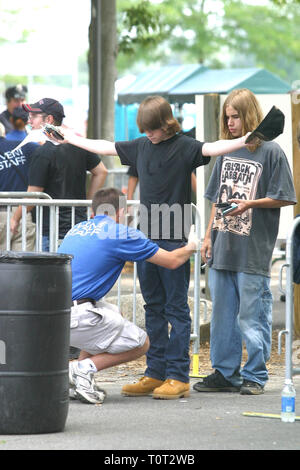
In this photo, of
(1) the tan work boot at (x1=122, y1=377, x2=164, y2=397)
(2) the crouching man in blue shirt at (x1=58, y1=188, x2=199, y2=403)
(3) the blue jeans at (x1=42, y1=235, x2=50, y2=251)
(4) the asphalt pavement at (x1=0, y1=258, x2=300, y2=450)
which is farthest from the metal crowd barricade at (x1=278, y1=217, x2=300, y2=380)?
(3) the blue jeans at (x1=42, y1=235, x2=50, y2=251)

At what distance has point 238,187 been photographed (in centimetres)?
Answer: 730

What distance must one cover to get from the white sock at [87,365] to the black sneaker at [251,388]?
109 centimetres

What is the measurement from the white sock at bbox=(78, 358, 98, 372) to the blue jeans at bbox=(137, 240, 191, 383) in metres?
0.56

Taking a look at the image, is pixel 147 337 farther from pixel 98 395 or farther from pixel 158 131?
pixel 158 131

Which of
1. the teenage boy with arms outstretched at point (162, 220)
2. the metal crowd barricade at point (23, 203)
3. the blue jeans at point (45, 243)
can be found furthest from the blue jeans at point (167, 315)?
the blue jeans at point (45, 243)

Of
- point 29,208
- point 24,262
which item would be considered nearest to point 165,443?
point 24,262

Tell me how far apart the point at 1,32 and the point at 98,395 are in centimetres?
3827

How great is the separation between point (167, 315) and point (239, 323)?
0.52m

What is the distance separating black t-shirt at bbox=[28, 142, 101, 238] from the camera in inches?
350

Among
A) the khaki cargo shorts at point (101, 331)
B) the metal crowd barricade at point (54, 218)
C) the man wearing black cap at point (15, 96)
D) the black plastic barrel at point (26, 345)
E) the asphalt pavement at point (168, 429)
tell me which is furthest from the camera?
the man wearing black cap at point (15, 96)

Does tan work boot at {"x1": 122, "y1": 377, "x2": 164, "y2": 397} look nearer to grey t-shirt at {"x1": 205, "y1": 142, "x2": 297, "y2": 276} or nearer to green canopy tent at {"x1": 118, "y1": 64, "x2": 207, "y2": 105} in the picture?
grey t-shirt at {"x1": 205, "y1": 142, "x2": 297, "y2": 276}

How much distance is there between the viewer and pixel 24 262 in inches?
230

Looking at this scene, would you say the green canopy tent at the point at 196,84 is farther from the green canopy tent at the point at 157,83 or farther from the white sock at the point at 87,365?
the white sock at the point at 87,365

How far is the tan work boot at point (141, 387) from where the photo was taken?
7375 millimetres
